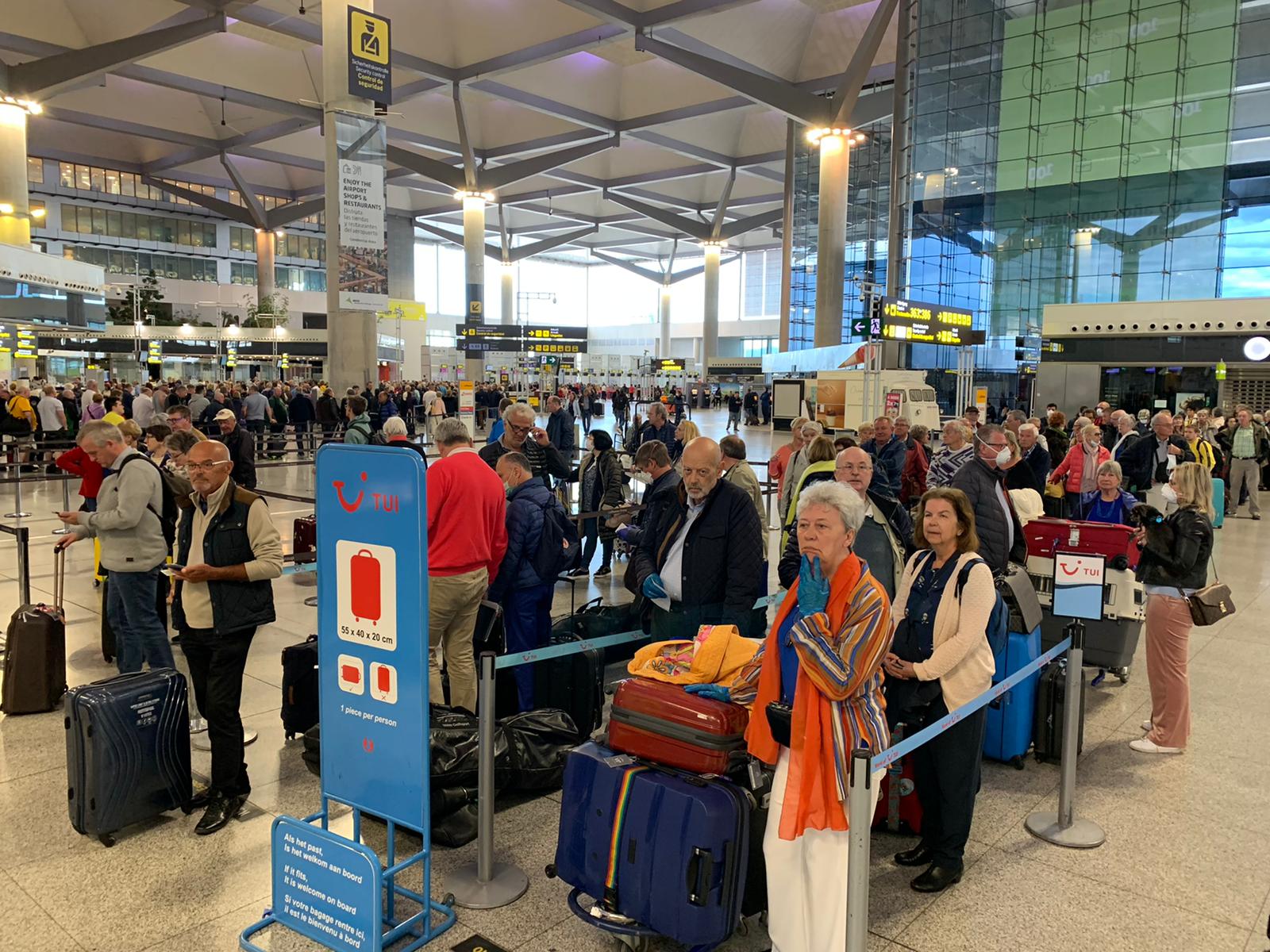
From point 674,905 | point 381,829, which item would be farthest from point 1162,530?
point 381,829

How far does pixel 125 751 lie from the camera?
4086 mm

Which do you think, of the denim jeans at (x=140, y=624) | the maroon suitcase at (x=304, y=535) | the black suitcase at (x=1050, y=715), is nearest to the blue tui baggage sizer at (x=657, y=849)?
the black suitcase at (x=1050, y=715)

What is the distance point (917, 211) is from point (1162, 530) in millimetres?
30507

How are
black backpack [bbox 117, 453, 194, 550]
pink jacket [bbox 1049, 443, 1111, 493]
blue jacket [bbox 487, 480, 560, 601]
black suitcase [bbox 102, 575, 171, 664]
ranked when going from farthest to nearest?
pink jacket [bbox 1049, 443, 1111, 493], black suitcase [bbox 102, 575, 171, 664], black backpack [bbox 117, 453, 194, 550], blue jacket [bbox 487, 480, 560, 601]

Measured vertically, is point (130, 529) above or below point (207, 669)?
above

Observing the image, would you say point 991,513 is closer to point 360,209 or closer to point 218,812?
point 218,812

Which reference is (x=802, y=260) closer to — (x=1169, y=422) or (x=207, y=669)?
(x=1169, y=422)

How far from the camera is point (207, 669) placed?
4.24 meters

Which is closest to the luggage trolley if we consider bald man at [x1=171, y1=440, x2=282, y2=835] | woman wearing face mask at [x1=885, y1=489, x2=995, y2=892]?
woman wearing face mask at [x1=885, y1=489, x2=995, y2=892]

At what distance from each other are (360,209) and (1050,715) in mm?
14948

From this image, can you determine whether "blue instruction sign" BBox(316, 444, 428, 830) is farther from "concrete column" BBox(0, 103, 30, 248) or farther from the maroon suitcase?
"concrete column" BBox(0, 103, 30, 248)

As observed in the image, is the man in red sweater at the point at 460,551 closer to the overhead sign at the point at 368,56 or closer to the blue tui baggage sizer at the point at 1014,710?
the blue tui baggage sizer at the point at 1014,710

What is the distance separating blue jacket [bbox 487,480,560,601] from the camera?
17.3 ft

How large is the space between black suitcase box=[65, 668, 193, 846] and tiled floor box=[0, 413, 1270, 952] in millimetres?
126
